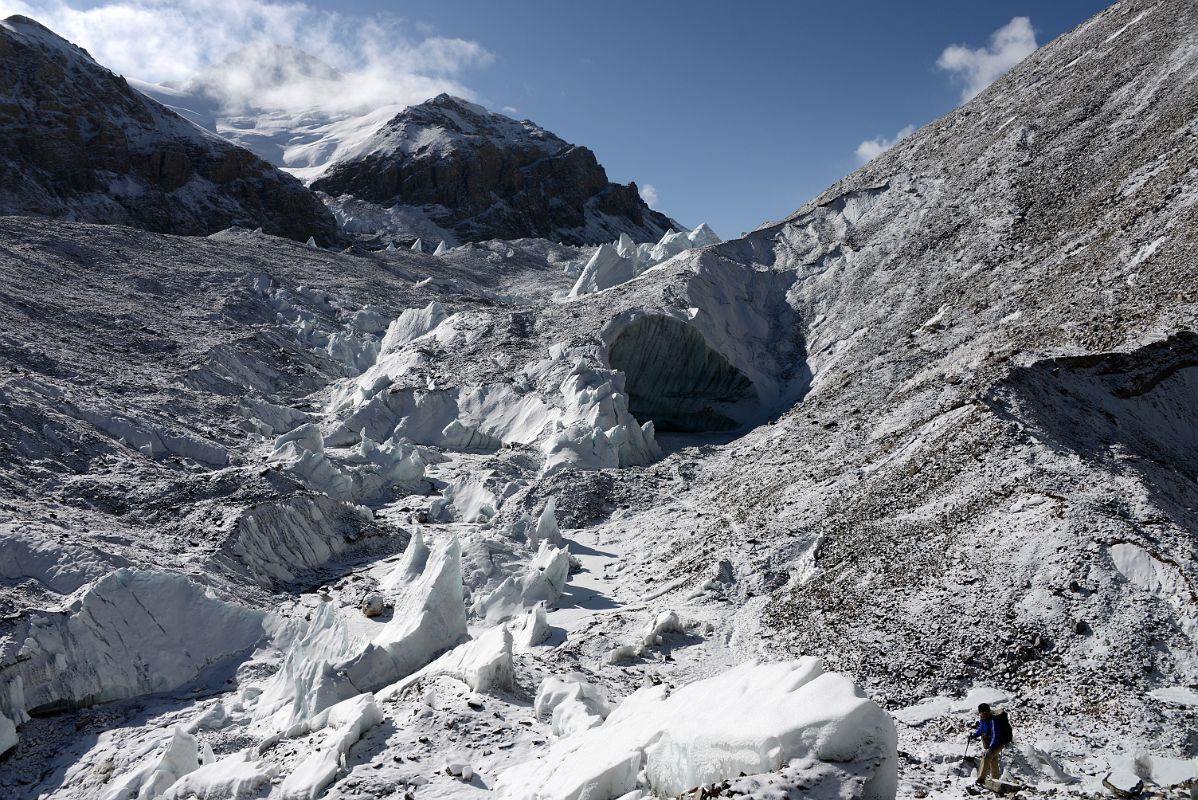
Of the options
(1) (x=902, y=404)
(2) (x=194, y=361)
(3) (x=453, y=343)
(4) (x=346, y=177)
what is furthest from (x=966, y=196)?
(4) (x=346, y=177)

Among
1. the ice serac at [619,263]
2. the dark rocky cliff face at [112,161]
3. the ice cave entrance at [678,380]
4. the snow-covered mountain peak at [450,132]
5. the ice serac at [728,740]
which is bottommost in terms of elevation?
the ice serac at [728,740]

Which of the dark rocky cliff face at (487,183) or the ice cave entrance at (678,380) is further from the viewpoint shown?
the dark rocky cliff face at (487,183)

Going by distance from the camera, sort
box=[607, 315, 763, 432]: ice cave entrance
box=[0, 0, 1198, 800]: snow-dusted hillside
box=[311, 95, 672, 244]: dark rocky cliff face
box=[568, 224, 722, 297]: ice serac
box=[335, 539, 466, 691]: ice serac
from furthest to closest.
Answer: box=[311, 95, 672, 244]: dark rocky cliff face, box=[568, 224, 722, 297]: ice serac, box=[607, 315, 763, 432]: ice cave entrance, box=[335, 539, 466, 691]: ice serac, box=[0, 0, 1198, 800]: snow-dusted hillside

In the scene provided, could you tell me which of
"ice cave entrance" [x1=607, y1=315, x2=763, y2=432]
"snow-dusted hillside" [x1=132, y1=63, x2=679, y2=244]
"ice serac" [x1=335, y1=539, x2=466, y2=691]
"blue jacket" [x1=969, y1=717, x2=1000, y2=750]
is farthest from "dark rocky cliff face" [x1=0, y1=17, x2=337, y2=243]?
"blue jacket" [x1=969, y1=717, x2=1000, y2=750]

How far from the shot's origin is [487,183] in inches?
3979

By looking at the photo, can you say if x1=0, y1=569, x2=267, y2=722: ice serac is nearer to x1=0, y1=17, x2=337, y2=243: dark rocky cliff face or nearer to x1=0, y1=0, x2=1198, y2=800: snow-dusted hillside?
x1=0, y1=0, x2=1198, y2=800: snow-dusted hillside

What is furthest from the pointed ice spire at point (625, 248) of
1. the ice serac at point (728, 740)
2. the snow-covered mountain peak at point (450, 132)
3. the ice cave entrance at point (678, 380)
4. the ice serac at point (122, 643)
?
the snow-covered mountain peak at point (450, 132)

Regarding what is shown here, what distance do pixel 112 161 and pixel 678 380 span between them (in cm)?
6736

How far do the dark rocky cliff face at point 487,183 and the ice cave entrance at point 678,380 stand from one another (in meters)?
64.0

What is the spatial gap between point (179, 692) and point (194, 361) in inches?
818

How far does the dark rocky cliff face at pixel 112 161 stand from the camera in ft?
222

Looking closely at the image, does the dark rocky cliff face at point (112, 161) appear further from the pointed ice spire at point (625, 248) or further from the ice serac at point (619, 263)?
the ice serac at point (619, 263)

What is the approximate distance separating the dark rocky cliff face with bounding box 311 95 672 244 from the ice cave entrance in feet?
210

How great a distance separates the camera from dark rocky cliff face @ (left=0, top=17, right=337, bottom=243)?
222 feet
